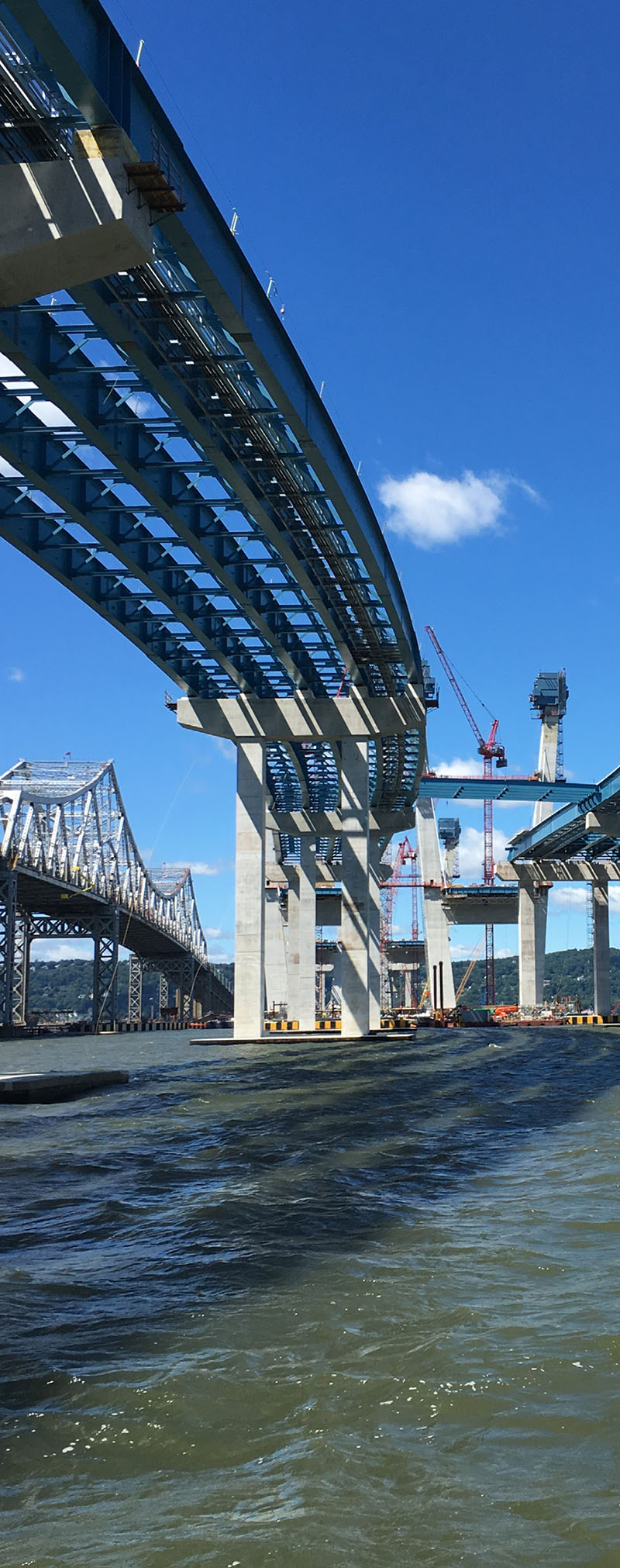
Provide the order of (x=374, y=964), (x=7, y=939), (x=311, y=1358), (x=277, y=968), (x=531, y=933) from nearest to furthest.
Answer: (x=311, y=1358), (x=374, y=964), (x=7, y=939), (x=531, y=933), (x=277, y=968)

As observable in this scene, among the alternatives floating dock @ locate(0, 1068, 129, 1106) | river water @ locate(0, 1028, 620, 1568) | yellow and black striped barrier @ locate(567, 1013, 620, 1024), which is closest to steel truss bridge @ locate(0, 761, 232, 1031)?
yellow and black striped barrier @ locate(567, 1013, 620, 1024)

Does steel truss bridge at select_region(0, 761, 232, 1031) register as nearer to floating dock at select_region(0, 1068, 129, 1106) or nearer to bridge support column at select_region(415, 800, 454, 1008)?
bridge support column at select_region(415, 800, 454, 1008)

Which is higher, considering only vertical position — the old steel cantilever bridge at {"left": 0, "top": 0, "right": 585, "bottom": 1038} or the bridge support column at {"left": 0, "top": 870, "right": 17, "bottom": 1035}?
the old steel cantilever bridge at {"left": 0, "top": 0, "right": 585, "bottom": 1038}

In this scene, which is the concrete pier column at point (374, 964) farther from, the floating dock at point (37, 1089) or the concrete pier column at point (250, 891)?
the floating dock at point (37, 1089)

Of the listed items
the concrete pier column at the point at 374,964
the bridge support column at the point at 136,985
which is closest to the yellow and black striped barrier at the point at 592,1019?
the concrete pier column at the point at 374,964

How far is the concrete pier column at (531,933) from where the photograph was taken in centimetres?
9544

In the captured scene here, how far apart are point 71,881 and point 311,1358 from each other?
96.2 meters

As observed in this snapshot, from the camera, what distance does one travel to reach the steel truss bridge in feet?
284

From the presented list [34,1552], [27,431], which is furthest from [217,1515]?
[27,431]

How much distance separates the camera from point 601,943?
9631 cm

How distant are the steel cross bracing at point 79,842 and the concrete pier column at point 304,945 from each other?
19.2 m

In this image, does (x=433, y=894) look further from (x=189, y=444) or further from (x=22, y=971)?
(x=189, y=444)

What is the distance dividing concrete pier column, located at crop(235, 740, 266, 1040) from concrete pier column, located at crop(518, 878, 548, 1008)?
4741 centimetres

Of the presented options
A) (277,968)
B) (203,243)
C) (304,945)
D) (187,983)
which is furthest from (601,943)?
(187,983)
